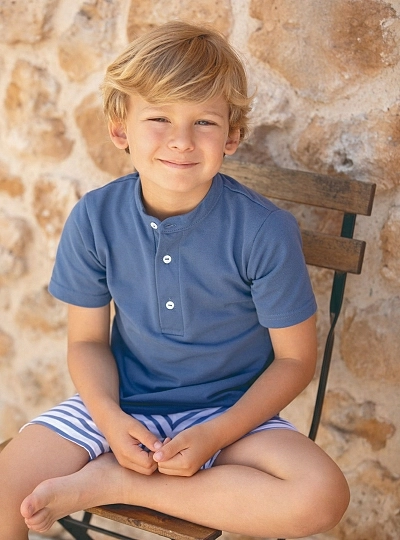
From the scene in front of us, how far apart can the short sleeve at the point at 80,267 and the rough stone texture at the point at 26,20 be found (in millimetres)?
514

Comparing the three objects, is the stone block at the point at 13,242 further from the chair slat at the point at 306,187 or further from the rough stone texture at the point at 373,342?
the rough stone texture at the point at 373,342

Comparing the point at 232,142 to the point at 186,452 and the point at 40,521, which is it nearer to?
the point at 186,452

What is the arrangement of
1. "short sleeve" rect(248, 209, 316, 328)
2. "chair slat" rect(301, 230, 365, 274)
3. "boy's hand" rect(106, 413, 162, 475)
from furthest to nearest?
1. "chair slat" rect(301, 230, 365, 274)
2. "short sleeve" rect(248, 209, 316, 328)
3. "boy's hand" rect(106, 413, 162, 475)

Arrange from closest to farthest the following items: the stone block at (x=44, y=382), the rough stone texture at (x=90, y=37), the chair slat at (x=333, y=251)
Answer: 1. the chair slat at (x=333, y=251)
2. the rough stone texture at (x=90, y=37)
3. the stone block at (x=44, y=382)

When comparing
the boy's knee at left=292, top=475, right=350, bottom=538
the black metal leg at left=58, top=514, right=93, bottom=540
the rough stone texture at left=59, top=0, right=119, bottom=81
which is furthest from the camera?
the rough stone texture at left=59, top=0, right=119, bottom=81

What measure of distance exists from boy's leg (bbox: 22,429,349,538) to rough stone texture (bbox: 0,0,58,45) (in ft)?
3.53

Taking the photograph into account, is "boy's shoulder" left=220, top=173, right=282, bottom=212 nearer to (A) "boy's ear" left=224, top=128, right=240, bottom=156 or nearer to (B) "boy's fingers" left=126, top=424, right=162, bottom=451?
(A) "boy's ear" left=224, top=128, right=240, bottom=156

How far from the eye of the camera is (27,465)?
1.49 metres

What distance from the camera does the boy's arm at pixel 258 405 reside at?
1.44 metres

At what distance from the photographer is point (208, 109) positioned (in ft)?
4.97

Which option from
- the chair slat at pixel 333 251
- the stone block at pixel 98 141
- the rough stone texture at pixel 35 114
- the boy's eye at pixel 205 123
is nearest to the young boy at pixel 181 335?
the boy's eye at pixel 205 123

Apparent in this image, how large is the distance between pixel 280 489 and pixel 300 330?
0.34 meters

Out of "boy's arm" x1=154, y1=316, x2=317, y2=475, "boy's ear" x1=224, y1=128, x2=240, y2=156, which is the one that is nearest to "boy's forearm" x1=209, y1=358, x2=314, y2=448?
"boy's arm" x1=154, y1=316, x2=317, y2=475

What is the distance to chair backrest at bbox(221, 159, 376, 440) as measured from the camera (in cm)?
165
